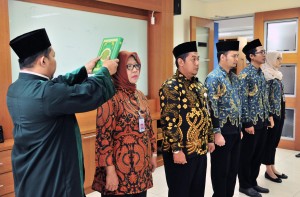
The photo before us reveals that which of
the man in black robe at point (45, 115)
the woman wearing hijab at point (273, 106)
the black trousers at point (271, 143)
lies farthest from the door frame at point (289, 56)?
the man in black robe at point (45, 115)

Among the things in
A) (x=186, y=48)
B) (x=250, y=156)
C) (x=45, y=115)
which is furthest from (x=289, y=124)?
(x=45, y=115)

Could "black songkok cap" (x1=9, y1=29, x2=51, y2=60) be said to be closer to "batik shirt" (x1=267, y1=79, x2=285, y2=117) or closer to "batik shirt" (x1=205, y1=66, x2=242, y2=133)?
"batik shirt" (x1=205, y1=66, x2=242, y2=133)

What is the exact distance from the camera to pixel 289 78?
207 inches

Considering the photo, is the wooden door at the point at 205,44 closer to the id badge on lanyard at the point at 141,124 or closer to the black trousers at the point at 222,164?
the black trousers at the point at 222,164

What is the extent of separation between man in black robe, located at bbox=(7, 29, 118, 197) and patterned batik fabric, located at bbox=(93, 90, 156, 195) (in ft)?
1.03

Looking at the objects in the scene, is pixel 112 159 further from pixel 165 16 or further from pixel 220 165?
pixel 165 16

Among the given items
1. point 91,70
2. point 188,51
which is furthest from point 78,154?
point 188,51

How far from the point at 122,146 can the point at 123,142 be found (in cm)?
2

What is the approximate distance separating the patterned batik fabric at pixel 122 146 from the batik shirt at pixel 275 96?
2.28m

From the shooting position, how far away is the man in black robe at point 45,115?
50.0 inches

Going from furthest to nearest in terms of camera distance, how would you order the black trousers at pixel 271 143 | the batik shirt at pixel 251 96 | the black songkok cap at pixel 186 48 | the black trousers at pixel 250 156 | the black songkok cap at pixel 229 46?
the black trousers at pixel 271 143 < the black trousers at pixel 250 156 < the batik shirt at pixel 251 96 < the black songkok cap at pixel 229 46 < the black songkok cap at pixel 186 48

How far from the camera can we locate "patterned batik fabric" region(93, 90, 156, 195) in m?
1.72

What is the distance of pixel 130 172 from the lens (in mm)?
1773

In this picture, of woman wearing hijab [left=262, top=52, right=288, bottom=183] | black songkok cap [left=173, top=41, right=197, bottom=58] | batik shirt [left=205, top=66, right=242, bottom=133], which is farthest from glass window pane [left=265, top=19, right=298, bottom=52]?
black songkok cap [left=173, top=41, right=197, bottom=58]
